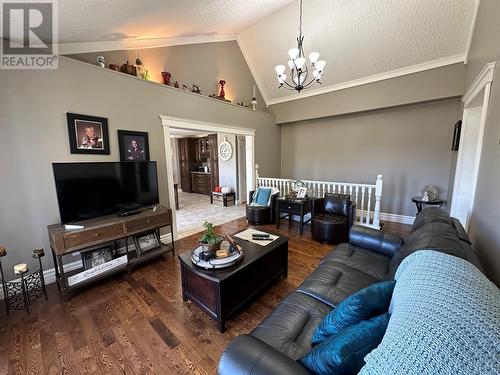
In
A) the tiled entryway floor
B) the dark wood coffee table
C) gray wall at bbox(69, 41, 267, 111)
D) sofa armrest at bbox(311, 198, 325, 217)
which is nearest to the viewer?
the dark wood coffee table

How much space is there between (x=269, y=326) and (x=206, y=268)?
71 cm

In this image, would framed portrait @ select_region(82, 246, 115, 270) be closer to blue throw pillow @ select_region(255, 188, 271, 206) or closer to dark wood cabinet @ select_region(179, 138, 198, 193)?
blue throw pillow @ select_region(255, 188, 271, 206)

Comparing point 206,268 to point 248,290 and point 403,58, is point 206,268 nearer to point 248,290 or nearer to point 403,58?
point 248,290

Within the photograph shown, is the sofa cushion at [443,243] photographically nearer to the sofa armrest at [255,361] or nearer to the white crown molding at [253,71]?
the sofa armrest at [255,361]

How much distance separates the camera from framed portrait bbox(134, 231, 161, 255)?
275cm

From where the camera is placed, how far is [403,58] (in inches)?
143

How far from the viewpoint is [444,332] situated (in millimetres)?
584

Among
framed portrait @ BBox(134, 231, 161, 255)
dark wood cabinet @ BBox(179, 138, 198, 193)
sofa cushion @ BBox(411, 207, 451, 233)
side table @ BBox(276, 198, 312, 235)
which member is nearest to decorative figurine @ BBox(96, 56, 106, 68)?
framed portrait @ BBox(134, 231, 161, 255)

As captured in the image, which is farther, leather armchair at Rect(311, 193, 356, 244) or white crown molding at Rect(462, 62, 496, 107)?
leather armchair at Rect(311, 193, 356, 244)

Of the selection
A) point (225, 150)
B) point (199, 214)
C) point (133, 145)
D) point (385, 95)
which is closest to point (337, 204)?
point (385, 95)

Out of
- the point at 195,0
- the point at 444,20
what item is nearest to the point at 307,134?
the point at 444,20

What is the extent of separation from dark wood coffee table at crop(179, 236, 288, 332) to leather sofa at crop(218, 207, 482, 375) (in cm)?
48

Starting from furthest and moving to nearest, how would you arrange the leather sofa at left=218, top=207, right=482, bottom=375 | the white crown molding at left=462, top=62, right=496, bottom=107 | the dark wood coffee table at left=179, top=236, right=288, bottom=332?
the white crown molding at left=462, top=62, right=496, bottom=107
the dark wood coffee table at left=179, top=236, right=288, bottom=332
the leather sofa at left=218, top=207, right=482, bottom=375

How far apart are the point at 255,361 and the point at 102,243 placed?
2.23 metres
